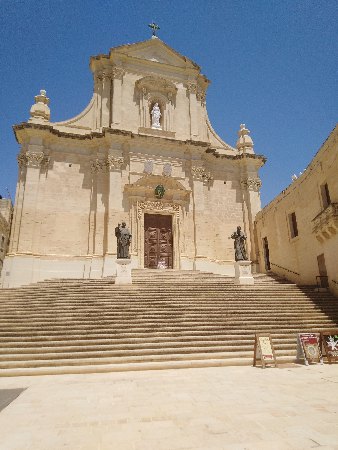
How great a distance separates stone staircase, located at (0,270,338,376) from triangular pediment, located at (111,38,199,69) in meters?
18.7

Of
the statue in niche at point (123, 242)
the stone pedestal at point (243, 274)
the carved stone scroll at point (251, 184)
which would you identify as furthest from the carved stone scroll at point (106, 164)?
the stone pedestal at point (243, 274)

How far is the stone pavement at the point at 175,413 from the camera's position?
11.8ft

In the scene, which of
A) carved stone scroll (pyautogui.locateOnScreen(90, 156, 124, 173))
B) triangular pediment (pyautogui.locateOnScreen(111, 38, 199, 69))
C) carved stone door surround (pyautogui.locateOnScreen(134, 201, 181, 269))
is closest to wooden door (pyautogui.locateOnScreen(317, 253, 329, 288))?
carved stone door surround (pyautogui.locateOnScreen(134, 201, 181, 269))

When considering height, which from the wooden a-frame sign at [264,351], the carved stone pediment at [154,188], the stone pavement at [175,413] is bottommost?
the stone pavement at [175,413]

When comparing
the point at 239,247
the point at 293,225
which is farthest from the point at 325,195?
the point at 239,247

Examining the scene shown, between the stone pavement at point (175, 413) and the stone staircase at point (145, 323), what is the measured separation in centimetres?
127

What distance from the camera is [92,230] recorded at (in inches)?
776

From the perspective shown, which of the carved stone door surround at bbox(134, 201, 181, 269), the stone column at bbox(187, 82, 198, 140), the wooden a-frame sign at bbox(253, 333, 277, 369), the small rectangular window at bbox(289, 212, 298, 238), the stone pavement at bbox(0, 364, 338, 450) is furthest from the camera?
the stone column at bbox(187, 82, 198, 140)

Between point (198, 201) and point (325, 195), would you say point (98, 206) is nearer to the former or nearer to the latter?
point (198, 201)

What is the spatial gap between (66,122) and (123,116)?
3997mm

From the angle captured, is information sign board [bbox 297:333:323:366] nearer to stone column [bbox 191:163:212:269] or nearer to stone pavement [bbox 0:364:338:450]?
stone pavement [bbox 0:364:338:450]

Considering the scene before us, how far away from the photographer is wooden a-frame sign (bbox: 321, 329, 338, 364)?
27.7 feet

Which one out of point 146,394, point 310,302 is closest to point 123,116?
point 310,302

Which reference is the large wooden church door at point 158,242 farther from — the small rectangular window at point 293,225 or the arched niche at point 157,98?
the small rectangular window at point 293,225
